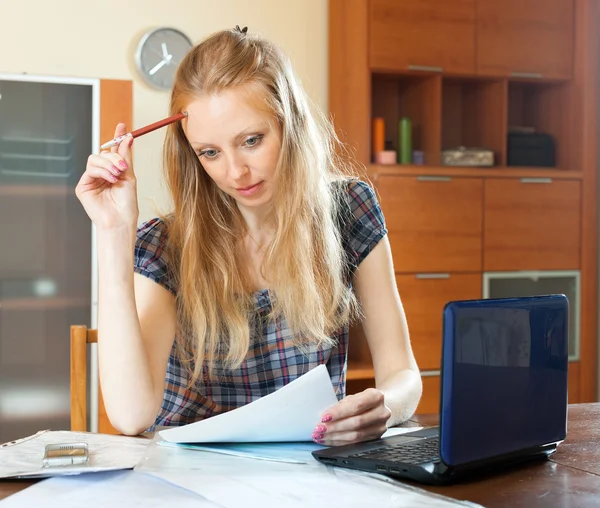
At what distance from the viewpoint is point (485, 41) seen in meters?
3.88

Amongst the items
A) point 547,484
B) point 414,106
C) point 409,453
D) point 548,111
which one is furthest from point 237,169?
point 548,111

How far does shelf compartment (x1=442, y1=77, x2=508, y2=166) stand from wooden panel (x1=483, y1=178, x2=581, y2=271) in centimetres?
19

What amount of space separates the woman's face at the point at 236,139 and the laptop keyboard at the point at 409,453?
23.1 inches

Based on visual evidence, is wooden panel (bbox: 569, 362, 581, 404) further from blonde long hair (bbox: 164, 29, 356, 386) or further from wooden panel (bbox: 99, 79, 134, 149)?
blonde long hair (bbox: 164, 29, 356, 386)

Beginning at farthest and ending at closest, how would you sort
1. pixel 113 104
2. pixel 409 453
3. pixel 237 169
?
1. pixel 113 104
2. pixel 237 169
3. pixel 409 453

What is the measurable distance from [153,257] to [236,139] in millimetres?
290

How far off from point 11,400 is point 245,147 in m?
2.09

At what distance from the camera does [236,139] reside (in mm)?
Result: 1542

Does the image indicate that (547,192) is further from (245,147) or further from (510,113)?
(245,147)

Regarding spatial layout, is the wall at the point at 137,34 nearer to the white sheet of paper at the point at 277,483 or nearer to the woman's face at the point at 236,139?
the woman's face at the point at 236,139

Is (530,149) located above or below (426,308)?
above

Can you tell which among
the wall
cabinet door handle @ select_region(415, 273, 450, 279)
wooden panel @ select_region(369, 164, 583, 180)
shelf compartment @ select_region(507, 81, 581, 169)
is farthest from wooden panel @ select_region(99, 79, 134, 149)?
shelf compartment @ select_region(507, 81, 581, 169)

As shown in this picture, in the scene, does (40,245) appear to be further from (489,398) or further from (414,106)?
(489,398)

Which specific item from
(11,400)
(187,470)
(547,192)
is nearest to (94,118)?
(11,400)
